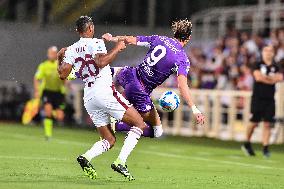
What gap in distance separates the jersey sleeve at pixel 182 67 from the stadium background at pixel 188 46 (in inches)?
394

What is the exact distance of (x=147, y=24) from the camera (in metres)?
35.7

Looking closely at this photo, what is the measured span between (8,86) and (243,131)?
1001 centimetres

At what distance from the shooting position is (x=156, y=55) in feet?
43.8

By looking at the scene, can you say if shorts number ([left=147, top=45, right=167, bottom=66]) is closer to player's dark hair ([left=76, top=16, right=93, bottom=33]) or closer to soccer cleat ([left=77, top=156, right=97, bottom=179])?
player's dark hair ([left=76, top=16, right=93, bottom=33])

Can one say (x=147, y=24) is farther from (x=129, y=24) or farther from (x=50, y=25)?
(x=50, y=25)

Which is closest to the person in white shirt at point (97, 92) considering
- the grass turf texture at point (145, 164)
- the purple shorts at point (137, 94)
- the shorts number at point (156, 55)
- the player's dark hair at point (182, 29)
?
the grass turf texture at point (145, 164)

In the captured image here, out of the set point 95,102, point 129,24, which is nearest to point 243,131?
point 129,24

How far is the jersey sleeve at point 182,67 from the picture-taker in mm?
12905

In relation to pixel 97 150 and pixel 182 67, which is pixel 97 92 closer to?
pixel 97 150

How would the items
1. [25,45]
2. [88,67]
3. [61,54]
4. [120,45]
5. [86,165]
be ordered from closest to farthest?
1. [120,45]
2. [86,165]
3. [88,67]
4. [61,54]
5. [25,45]

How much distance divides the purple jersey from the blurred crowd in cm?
1265

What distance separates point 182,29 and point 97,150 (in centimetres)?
198

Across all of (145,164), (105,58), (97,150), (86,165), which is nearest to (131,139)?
(97,150)

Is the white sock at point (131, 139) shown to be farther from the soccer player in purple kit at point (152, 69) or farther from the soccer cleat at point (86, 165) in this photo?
the soccer cleat at point (86, 165)
